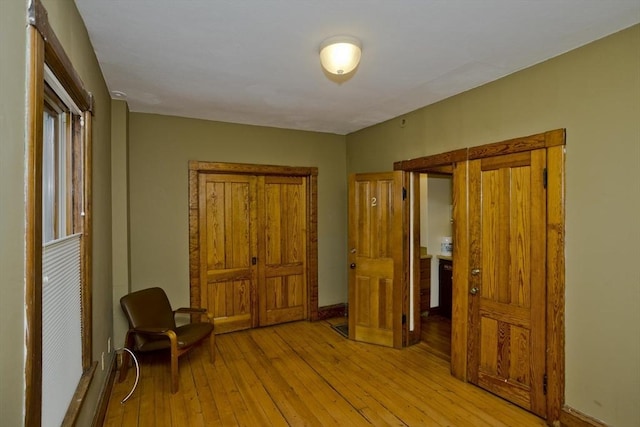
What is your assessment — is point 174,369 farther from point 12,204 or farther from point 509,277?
point 509,277

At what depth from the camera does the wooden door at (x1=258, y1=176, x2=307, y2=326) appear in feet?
15.0

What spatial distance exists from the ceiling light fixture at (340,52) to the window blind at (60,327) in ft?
6.17

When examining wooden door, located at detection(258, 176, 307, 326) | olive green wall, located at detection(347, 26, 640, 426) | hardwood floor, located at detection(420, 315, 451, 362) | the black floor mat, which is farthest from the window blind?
hardwood floor, located at detection(420, 315, 451, 362)

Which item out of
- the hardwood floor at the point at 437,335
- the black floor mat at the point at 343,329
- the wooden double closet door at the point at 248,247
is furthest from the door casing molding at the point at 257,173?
the hardwood floor at the point at 437,335

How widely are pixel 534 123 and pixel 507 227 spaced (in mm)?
842

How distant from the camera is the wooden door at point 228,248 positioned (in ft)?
13.9

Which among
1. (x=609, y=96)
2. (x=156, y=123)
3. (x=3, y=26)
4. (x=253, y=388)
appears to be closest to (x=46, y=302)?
(x=3, y=26)

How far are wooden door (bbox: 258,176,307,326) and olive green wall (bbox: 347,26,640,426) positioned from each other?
2.90m

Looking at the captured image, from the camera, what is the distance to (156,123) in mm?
3930

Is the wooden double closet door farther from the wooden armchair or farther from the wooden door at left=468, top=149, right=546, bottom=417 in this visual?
the wooden door at left=468, top=149, right=546, bottom=417

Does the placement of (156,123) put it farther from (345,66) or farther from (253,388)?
(253,388)

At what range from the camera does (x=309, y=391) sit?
9.77 feet

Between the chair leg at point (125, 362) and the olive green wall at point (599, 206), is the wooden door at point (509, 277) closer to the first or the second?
the olive green wall at point (599, 206)

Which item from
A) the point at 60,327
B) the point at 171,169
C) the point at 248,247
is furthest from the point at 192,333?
the point at 171,169
